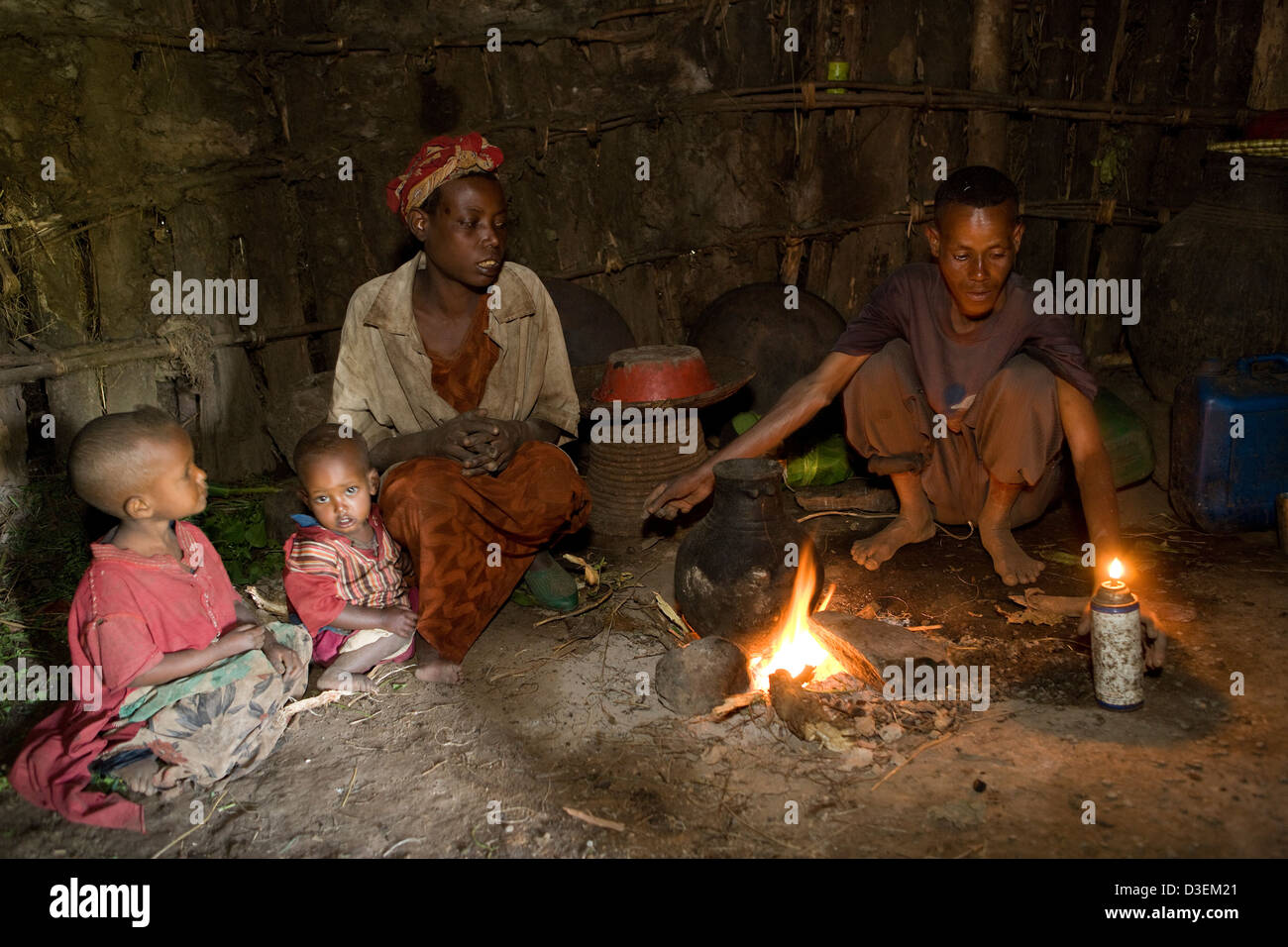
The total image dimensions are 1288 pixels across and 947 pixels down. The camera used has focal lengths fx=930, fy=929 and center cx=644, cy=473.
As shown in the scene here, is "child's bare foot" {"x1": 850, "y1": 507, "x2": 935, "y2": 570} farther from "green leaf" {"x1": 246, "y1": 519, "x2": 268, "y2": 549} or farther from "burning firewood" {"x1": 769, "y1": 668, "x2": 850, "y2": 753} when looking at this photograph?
"green leaf" {"x1": 246, "y1": 519, "x2": 268, "y2": 549}

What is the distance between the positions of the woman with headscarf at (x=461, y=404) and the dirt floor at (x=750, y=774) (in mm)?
360

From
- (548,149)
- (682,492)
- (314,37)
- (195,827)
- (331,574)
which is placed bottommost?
(195,827)

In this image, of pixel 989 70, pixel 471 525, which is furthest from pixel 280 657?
pixel 989 70

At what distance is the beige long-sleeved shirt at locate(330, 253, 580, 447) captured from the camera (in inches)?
142

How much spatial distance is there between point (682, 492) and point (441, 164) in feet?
4.86

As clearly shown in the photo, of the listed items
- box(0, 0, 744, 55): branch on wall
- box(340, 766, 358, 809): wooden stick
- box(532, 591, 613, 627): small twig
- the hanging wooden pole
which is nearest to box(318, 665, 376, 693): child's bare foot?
box(340, 766, 358, 809): wooden stick

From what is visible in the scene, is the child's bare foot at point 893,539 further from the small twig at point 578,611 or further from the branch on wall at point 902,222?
the branch on wall at point 902,222

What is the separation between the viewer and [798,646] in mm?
3051

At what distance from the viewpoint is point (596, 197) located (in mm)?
5422

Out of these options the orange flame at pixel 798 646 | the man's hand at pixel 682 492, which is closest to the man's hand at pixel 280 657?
the man's hand at pixel 682 492

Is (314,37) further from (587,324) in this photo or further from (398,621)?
(398,621)

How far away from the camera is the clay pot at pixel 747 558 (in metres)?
2.98
